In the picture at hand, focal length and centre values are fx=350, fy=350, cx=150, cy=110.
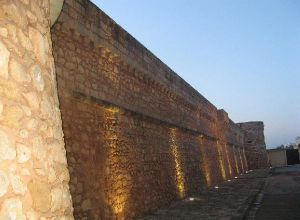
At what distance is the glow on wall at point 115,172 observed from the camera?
6.67 metres

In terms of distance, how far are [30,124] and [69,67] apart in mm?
3980

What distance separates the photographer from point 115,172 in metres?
6.94

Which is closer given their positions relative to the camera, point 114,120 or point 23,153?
point 23,153

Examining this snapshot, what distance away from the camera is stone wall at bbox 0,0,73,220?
6.40 ft

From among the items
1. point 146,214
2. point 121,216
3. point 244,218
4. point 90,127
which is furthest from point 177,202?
point 90,127

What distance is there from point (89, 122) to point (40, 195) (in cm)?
421

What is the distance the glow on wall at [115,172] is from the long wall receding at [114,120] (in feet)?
0.06

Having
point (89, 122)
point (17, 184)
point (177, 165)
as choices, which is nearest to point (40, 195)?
point (17, 184)

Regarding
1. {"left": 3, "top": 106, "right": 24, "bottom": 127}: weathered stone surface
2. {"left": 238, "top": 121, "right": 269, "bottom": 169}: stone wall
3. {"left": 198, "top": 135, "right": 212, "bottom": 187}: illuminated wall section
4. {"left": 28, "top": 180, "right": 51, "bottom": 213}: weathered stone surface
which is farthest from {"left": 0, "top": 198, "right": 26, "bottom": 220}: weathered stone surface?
{"left": 238, "top": 121, "right": 269, "bottom": 169}: stone wall

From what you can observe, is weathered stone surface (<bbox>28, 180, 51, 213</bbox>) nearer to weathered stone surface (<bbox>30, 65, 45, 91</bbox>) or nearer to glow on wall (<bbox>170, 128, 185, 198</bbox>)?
weathered stone surface (<bbox>30, 65, 45, 91</bbox>)

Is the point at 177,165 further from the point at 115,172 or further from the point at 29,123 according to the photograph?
the point at 29,123

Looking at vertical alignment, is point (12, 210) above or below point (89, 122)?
below

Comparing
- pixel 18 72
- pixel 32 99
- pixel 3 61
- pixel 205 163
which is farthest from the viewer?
pixel 205 163

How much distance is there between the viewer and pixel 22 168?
79.6 inches
